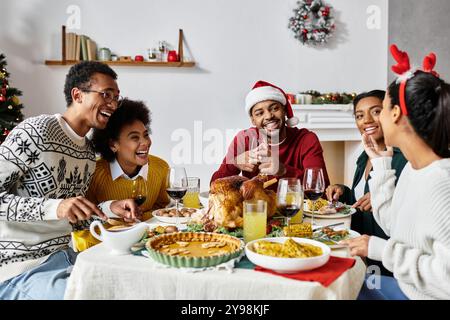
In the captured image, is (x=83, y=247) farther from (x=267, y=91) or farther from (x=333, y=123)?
(x=333, y=123)

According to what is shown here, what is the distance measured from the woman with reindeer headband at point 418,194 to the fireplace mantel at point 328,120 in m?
3.33

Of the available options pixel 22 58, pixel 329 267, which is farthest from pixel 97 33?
pixel 329 267

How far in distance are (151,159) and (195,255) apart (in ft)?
3.96

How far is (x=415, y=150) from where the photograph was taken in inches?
51.0

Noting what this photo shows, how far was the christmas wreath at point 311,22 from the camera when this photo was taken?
480 cm

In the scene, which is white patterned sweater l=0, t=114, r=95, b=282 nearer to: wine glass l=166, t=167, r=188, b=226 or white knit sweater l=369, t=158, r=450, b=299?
wine glass l=166, t=167, r=188, b=226

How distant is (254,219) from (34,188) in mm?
949

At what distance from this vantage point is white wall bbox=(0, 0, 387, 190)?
4281 mm

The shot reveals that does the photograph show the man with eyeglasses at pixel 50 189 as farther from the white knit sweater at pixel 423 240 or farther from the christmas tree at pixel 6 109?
the christmas tree at pixel 6 109

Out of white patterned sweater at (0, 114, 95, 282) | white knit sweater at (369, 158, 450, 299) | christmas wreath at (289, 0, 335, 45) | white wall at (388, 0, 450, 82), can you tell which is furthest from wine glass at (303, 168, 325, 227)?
christmas wreath at (289, 0, 335, 45)

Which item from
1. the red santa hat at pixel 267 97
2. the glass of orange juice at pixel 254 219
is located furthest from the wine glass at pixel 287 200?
the red santa hat at pixel 267 97

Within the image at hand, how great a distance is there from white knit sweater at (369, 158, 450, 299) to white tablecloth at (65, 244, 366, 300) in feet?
0.35
